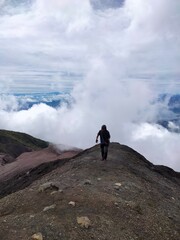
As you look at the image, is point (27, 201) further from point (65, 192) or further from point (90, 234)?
point (90, 234)

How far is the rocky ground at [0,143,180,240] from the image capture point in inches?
740

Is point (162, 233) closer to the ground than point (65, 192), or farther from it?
closer to the ground

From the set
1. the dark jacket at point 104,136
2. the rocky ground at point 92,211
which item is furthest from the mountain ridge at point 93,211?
the dark jacket at point 104,136

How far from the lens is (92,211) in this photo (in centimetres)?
2162

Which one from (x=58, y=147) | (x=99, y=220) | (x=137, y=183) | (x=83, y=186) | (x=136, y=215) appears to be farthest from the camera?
(x=58, y=147)

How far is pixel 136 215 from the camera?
22625mm

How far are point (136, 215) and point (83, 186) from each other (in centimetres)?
502

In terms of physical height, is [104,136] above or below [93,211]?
above

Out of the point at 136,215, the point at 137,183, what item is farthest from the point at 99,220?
the point at 137,183

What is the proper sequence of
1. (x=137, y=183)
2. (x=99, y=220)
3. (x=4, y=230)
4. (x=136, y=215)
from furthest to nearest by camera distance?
(x=137, y=183)
(x=136, y=215)
(x=99, y=220)
(x=4, y=230)

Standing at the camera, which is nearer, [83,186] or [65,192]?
[65,192]

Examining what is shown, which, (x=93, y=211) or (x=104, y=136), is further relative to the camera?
(x=104, y=136)

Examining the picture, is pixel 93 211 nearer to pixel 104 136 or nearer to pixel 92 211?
pixel 92 211

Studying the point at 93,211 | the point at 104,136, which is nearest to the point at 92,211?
the point at 93,211
